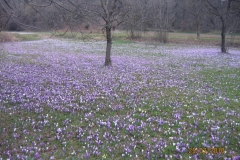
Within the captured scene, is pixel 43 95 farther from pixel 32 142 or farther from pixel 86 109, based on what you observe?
pixel 32 142

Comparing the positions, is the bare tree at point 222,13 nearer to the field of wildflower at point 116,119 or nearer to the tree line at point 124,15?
the tree line at point 124,15

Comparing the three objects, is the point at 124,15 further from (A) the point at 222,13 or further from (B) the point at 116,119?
(A) the point at 222,13

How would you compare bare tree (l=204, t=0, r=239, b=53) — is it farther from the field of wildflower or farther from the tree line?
the field of wildflower

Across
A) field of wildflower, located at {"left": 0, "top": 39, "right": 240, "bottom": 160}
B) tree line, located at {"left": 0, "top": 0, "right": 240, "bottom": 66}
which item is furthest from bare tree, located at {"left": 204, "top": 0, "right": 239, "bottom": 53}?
field of wildflower, located at {"left": 0, "top": 39, "right": 240, "bottom": 160}

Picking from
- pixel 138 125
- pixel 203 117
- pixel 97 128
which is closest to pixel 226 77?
pixel 203 117

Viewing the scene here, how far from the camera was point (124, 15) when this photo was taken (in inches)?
558

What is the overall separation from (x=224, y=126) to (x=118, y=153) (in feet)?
10.2

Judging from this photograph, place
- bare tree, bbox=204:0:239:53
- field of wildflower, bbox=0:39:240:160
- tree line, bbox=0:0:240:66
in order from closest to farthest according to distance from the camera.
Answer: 1. field of wildflower, bbox=0:39:240:160
2. tree line, bbox=0:0:240:66
3. bare tree, bbox=204:0:239:53

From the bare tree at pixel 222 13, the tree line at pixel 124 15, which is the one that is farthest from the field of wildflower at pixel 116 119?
the bare tree at pixel 222 13

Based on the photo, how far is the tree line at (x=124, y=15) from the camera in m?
6.32

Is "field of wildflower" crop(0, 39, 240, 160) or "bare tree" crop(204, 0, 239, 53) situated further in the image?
"bare tree" crop(204, 0, 239, 53)

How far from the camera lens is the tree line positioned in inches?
249

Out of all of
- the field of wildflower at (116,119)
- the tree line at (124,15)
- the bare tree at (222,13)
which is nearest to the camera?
the field of wildflower at (116,119)

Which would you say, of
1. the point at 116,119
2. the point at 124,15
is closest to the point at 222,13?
the point at 124,15
